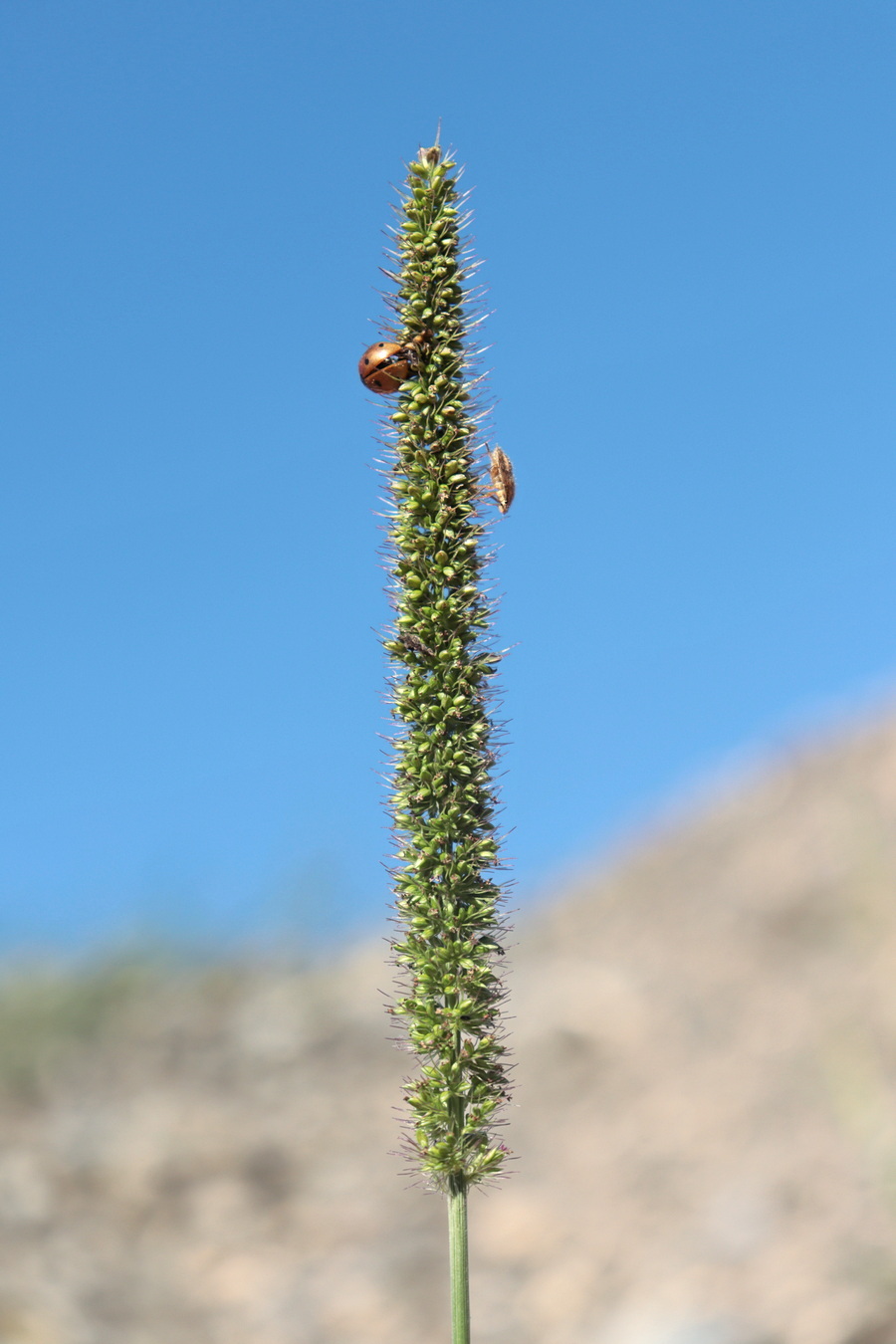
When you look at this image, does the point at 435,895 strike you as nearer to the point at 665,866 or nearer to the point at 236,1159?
the point at 236,1159

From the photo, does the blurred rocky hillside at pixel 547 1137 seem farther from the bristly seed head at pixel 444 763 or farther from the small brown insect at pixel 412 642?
the small brown insect at pixel 412 642

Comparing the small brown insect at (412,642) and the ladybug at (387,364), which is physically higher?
the ladybug at (387,364)

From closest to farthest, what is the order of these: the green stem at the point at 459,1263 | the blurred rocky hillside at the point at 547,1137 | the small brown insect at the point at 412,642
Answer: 1. the green stem at the point at 459,1263
2. the small brown insect at the point at 412,642
3. the blurred rocky hillside at the point at 547,1137

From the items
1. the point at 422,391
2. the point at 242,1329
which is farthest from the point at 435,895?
the point at 242,1329

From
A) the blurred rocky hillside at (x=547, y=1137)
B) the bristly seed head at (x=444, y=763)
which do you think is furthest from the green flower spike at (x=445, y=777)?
the blurred rocky hillside at (x=547, y=1137)

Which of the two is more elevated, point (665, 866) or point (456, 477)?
point (665, 866)

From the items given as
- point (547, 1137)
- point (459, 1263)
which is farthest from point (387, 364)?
point (547, 1137)
